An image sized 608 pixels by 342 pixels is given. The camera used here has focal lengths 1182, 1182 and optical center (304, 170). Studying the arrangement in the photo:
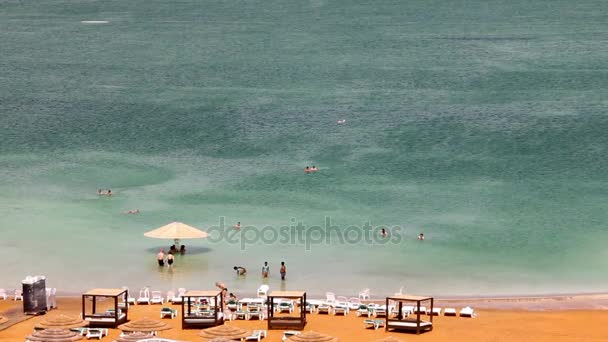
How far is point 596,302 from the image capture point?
143 feet

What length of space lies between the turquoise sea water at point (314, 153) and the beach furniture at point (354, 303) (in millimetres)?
4361

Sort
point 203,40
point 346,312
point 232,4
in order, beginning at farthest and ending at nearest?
point 232,4 → point 203,40 → point 346,312

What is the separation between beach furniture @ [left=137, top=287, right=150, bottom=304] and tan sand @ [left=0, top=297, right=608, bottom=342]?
17.6 inches

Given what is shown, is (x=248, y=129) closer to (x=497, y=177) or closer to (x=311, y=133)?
(x=311, y=133)

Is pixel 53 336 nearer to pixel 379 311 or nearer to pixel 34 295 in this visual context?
pixel 34 295

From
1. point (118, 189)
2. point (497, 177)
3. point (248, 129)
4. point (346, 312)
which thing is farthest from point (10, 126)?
point (346, 312)

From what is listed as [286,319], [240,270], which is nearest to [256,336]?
[286,319]

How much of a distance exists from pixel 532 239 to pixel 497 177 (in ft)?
43.6

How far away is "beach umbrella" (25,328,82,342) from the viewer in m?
32.4

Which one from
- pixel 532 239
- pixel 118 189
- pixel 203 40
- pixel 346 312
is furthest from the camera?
pixel 203 40

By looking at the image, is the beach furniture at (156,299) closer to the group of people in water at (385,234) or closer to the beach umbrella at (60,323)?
the beach umbrella at (60,323)

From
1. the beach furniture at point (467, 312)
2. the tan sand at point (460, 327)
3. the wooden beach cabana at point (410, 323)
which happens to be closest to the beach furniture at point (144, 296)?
the tan sand at point (460, 327)

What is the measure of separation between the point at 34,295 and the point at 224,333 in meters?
8.11

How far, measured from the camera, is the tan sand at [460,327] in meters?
35.0
